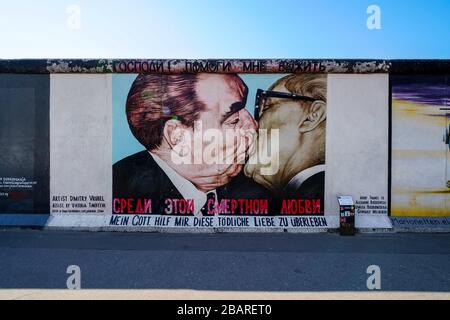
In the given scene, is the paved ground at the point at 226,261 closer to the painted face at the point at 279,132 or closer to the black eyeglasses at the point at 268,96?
the painted face at the point at 279,132

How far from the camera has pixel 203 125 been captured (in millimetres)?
7605

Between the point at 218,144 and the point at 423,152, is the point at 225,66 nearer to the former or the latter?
the point at 218,144

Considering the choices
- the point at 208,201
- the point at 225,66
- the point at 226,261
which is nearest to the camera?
the point at 226,261

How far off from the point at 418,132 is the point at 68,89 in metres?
9.44

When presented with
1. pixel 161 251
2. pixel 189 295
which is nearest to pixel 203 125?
pixel 161 251

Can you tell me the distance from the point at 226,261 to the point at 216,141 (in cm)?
342

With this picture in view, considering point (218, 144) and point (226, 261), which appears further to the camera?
point (218, 144)

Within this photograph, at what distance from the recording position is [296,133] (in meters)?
7.58

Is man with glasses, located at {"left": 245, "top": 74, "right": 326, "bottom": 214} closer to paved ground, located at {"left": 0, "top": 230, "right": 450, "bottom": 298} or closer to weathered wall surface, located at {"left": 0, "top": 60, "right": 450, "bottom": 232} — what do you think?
weathered wall surface, located at {"left": 0, "top": 60, "right": 450, "bottom": 232}

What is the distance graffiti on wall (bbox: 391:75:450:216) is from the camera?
7.46 meters

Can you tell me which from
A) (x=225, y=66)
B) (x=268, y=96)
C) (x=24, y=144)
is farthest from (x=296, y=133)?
(x=24, y=144)

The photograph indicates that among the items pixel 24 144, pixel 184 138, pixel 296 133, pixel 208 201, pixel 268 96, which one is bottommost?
pixel 208 201

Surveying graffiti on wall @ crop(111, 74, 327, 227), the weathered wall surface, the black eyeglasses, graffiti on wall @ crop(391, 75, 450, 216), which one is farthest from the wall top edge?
graffiti on wall @ crop(391, 75, 450, 216)

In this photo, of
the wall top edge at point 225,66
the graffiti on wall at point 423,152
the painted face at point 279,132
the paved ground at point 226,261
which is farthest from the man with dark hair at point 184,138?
the graffiti on wall at point 423,152
